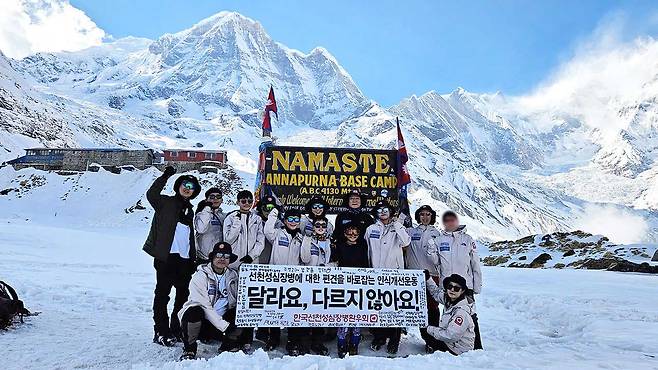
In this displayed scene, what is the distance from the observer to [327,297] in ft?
19.1

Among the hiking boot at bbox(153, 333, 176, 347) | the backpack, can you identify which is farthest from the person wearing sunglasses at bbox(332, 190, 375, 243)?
the backpack

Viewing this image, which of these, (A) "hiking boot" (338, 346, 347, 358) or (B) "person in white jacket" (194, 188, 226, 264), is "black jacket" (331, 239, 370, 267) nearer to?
(A) "hiking boot" (338, 346, 347, 358)

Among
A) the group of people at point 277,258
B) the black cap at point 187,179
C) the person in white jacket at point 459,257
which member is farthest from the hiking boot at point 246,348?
the person in white jacket at point 459,257

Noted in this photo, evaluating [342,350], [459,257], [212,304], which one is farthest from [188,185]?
[459,257]

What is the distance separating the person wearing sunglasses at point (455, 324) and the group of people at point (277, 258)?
0.01 m

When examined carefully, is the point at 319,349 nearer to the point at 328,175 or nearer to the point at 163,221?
the point at 163,221

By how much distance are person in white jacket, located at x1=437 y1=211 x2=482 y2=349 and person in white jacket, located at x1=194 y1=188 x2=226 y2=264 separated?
3128 mm

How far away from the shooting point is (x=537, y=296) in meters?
11.0

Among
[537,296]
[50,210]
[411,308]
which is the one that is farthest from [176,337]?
[50,210]

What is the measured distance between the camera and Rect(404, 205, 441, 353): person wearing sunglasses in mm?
6387

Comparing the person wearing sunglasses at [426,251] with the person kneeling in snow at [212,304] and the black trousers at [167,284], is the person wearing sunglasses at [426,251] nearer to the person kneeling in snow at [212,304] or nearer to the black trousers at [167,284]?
the person kneeling in snow at [212,304]

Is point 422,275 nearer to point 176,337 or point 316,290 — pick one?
point 316,290

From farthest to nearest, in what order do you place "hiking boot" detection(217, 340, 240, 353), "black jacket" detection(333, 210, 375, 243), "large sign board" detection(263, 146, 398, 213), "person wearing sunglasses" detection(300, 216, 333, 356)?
1. "large sign board" detection(263, 146, 398, 213)
2. "black jacket" detection(333, 210, 375, 243)
3. "person wearing sunglasses" detection(300, 216, 333, 356)
4. "hiking boot" detection(217, 340, 240, 353)

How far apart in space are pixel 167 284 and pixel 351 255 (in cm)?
243
